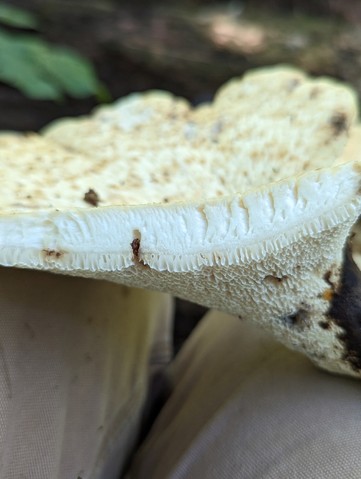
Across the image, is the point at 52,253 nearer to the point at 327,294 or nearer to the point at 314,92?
the point at 327,294

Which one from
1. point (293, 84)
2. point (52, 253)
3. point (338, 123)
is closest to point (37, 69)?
point (293, 84)

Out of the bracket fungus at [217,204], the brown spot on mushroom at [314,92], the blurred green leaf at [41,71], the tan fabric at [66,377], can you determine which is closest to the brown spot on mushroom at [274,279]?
the bracket fungus at [217,204]

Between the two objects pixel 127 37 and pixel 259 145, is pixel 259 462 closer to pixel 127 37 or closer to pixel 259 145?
pixel 259 145

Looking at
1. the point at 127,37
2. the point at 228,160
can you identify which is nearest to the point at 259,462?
the point at 228,160

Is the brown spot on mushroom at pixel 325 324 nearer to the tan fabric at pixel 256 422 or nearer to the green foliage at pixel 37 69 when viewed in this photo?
the tan fabric at pixel 256 422

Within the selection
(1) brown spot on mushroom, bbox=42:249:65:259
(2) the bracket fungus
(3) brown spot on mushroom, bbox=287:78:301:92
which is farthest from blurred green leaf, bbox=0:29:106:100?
(1) brown spot on mushroom, bbox=42:249:65:259

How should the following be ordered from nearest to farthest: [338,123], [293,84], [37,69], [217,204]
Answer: [217,204] → [338,123] → [293,84] → [37,69]

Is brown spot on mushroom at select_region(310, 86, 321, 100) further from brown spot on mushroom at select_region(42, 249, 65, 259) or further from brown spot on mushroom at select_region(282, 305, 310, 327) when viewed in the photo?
brown spot on mushroom at select_region(42, 249, 65, 259)
